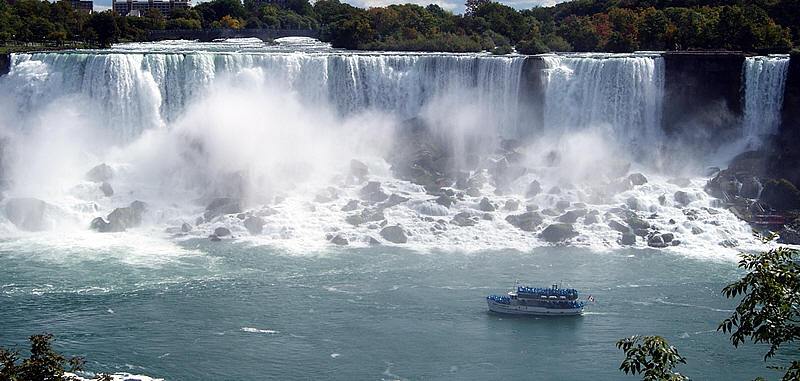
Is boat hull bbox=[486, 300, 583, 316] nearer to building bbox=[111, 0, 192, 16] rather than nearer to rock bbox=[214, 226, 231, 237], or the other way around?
rock bbox=[214, 226, 231, 237]

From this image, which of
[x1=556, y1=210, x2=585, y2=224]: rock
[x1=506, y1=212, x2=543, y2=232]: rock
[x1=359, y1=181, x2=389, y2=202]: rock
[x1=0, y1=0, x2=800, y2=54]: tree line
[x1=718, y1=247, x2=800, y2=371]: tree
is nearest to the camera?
[x1=718, y1=247, x2=800, y2=371]: tree

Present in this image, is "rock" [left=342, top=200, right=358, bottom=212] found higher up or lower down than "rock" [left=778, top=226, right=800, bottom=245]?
higher up

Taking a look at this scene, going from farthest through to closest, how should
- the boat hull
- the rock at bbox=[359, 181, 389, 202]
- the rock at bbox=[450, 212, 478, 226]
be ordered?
the rock at bbox=[359, 181, 389, 202], the rock at bbox=[450, 212, 478, 226], the boat hull

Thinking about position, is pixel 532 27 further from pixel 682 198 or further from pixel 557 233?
pixel 557 233

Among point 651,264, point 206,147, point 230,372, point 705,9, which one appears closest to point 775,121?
point 651,264

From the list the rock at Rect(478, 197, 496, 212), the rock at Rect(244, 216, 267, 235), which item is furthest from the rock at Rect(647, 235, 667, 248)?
the rock at Rect(244, 216, 267, 235)

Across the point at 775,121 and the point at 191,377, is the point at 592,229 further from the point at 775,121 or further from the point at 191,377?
the point at 191,377

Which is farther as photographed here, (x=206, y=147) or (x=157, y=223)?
(x=206, y=147)
